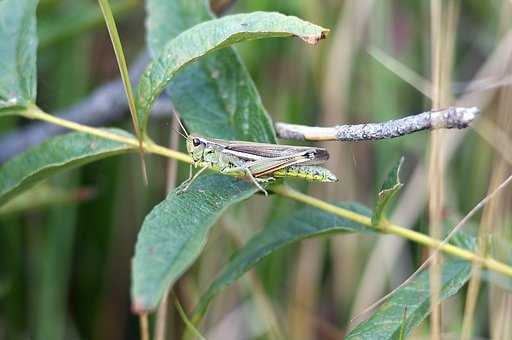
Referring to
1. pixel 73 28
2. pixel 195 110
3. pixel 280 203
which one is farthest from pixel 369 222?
pixel 73 28

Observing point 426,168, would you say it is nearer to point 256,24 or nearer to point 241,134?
point 241,134

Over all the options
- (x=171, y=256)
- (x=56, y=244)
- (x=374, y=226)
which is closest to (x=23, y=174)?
(x=171, y=256)

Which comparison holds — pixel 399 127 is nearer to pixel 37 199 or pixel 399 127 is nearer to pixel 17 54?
pixel 17 54

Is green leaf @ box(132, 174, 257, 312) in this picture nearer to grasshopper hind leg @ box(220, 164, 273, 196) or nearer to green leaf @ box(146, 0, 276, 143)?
grasshopper hind leg @ box(220, 164, 273, 196)

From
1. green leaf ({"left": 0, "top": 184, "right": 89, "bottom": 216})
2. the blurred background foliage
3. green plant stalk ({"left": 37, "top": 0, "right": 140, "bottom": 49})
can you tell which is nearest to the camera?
green leaf ({"left": 0, "top": 184, "right": 89, "bottom": 216})

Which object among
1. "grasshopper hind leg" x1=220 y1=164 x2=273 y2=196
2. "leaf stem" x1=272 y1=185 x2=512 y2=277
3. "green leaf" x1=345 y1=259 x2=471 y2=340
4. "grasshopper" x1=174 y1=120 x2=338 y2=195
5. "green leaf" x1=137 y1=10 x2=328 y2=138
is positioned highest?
"green leaf" x1=137 y1=10 x2=328 y2=138

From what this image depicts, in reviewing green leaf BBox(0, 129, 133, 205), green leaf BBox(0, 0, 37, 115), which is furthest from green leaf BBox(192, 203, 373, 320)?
green leaf BBox(0, 0, 37, 115)
